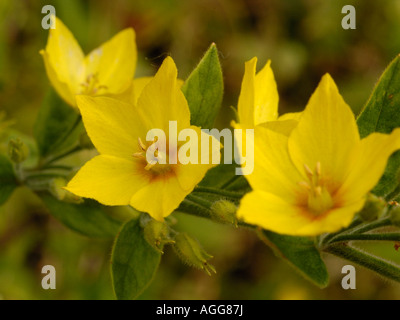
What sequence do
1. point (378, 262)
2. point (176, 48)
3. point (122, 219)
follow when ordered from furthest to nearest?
point (176, 48) → point (122, 219) → point (378, 262)

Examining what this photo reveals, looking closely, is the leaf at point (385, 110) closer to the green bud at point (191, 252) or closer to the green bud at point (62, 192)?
the green bud at point (191, 252)

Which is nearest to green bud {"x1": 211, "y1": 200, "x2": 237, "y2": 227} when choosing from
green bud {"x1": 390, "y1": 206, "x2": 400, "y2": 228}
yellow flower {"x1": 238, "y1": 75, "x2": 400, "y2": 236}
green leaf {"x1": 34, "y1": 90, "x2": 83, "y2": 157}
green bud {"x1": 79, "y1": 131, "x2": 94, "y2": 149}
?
yellow flower {"x1": 238, "y1": 75, "x2": 400, "y2": 236}

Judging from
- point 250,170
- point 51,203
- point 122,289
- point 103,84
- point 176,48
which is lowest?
point 122,289

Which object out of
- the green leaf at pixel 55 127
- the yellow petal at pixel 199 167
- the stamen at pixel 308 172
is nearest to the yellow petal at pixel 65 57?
the green leaf at pixel 55 127

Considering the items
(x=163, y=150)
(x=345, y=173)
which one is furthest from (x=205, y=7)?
(x=345, y=173)

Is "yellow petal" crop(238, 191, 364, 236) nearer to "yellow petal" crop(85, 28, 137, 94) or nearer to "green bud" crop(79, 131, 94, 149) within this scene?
"green bud" crop(79, 131, 94, 149)

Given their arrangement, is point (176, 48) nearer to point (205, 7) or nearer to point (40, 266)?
point (205, 7)
